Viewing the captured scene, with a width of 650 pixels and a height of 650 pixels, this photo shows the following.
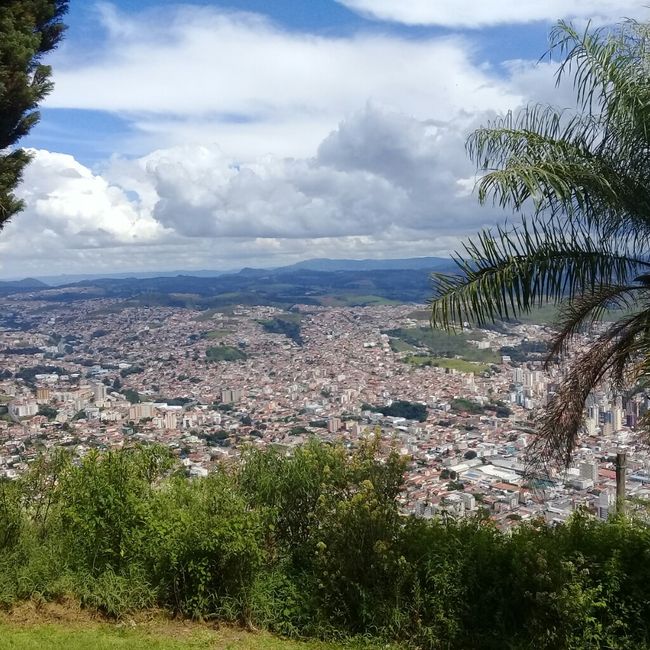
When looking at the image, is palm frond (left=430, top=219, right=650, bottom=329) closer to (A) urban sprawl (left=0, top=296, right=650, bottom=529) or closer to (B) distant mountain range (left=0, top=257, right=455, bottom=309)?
(A) urban sprawl (left=0, top=296, right=650, bottom=529)

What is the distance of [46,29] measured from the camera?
626 cm

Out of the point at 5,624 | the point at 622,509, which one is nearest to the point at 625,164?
the point at 622,509

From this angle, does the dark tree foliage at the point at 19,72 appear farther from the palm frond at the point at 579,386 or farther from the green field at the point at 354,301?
the green field at the point at 354,301

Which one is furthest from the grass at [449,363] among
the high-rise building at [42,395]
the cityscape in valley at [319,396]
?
the high-rise building at [42,395]

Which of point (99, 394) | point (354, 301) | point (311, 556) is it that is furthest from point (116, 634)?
point (354, 301)

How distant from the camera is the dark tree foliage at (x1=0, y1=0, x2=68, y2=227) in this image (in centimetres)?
541

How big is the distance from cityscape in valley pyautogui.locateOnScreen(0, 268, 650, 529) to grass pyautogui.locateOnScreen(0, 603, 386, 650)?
59.6 inches

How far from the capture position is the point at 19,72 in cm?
555

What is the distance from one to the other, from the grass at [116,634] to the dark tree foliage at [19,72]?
3685 millimetres

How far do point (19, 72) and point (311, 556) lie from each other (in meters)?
5.05

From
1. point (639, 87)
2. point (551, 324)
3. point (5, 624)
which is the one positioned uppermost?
point (639, 87)

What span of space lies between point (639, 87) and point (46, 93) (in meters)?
5.38

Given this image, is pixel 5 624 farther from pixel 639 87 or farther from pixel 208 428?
pixel 208 428

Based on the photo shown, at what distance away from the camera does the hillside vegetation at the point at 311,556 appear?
390 centimetres
